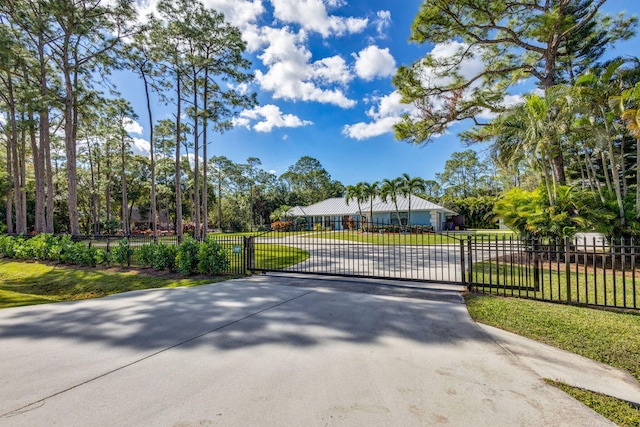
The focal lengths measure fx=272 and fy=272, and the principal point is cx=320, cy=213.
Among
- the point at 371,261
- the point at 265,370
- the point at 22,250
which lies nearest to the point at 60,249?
the point at 22,250

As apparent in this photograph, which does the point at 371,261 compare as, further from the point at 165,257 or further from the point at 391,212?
the point at 391,212

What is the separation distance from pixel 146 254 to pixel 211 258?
2.78m

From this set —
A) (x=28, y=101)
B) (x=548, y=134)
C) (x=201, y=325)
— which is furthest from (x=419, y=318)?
(x=28, y=101)

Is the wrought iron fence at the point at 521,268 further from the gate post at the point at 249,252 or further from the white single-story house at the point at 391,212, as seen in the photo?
the white single-story house at the point at 391,212

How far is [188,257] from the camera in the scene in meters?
7.99

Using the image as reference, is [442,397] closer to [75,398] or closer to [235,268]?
[75,398]

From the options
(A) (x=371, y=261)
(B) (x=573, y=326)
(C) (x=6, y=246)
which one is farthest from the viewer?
(C) (x=6, y=246)

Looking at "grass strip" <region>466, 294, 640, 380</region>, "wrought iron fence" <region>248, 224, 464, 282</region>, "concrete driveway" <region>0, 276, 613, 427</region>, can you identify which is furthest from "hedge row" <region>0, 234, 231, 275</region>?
"grass strip" <region>466, 294, 640, 380</region>

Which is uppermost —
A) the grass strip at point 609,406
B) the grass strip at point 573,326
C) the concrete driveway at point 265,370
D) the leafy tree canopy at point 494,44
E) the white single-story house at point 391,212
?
the leafy tree canopy at point 494,44

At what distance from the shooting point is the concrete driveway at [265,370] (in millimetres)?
2105

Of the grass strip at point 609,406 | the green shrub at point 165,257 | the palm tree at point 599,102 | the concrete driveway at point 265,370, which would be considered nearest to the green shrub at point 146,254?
the green shrub at point 165,257

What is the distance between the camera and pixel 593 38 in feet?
40.1

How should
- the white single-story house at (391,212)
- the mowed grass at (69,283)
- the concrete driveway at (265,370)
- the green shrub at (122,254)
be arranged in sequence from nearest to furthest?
1. the concrete driveway at (265,370)
2. the mowed grass at (69,283)
3. the green shrub at (122,254)
4. the white single-story house at (391,212)

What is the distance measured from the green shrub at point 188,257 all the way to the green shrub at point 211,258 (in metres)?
0.23
